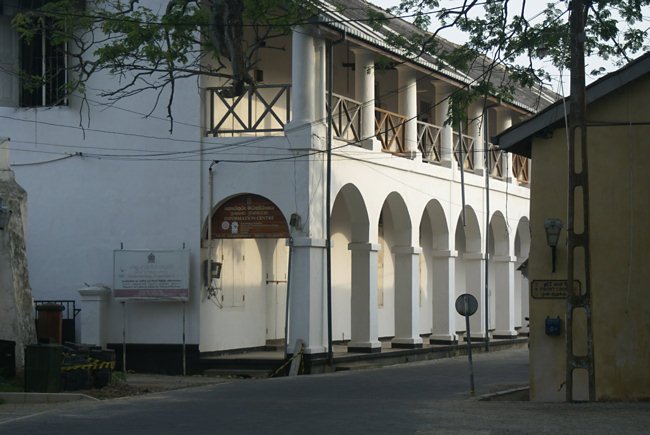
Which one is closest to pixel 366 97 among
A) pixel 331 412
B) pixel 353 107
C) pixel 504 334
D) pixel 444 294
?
pixel 353 107

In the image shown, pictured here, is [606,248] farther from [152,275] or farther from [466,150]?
[466,150]

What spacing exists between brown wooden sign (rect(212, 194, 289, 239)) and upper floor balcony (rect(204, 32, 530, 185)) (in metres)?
1.53

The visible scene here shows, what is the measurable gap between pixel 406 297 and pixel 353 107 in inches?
194

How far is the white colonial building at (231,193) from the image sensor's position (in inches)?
898

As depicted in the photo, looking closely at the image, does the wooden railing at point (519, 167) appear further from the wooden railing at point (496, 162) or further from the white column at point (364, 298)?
the white column at point (364, 298)

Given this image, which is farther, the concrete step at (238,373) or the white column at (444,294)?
the white column at (444,294)

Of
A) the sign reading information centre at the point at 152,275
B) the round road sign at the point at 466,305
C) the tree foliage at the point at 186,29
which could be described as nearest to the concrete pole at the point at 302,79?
the tree foliage at the point at 186,29

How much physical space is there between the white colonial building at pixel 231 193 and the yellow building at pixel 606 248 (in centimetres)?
579

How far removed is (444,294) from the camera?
94.2ft

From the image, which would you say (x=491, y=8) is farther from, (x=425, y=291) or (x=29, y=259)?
(x=425, y=291)

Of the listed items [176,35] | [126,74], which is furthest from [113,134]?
[176,35]

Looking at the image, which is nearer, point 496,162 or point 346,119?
point 346,119

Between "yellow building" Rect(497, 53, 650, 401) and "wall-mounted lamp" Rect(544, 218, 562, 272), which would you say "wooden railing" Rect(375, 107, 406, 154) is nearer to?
"yellow building" Rect(497, 53, 650, 401)

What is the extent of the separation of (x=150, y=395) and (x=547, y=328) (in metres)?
6.56
